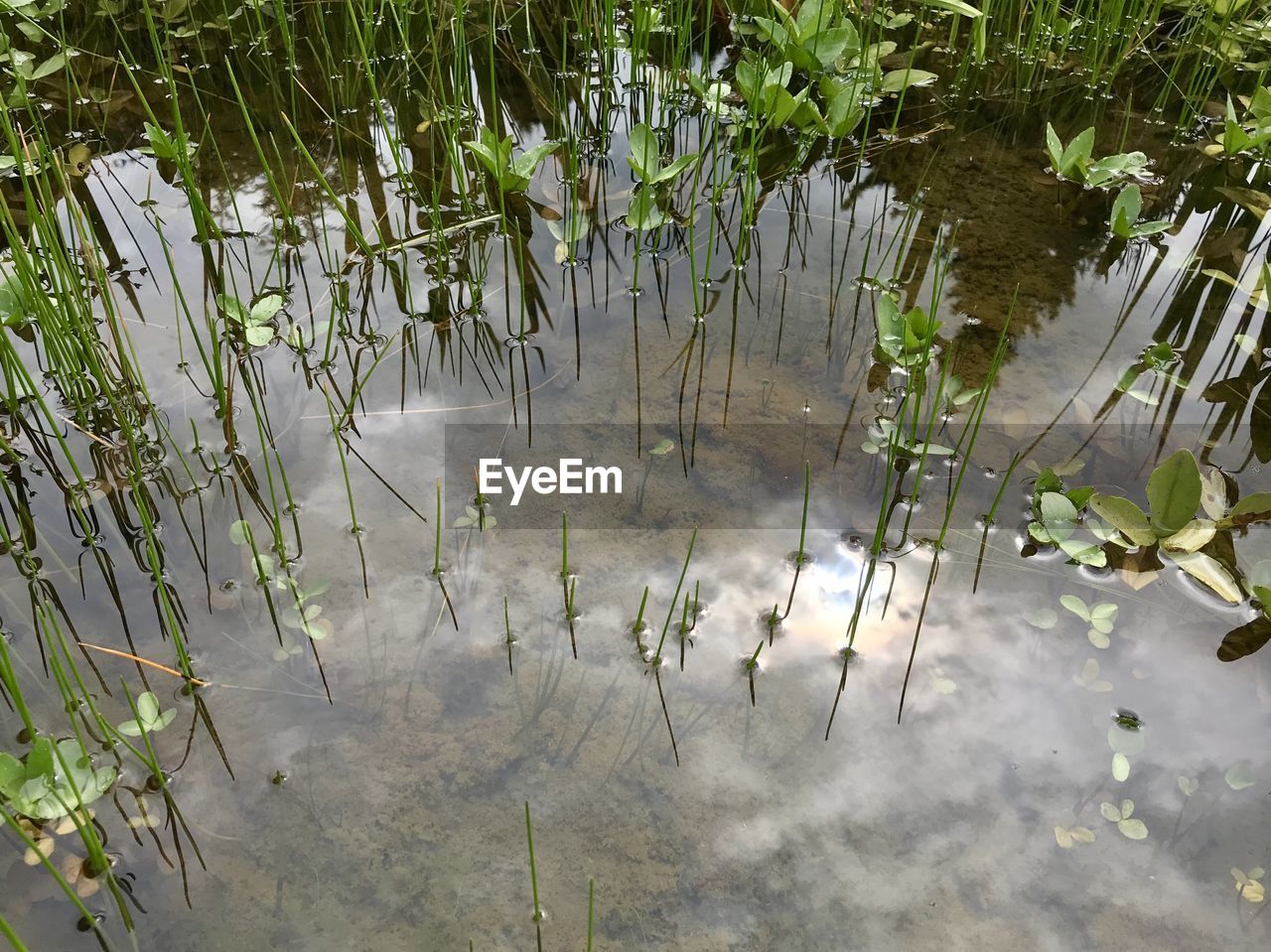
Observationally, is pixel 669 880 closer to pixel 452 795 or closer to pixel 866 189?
pixel 452 795

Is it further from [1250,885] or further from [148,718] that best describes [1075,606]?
[148,718]

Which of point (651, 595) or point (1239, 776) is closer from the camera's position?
point (1239, 776)

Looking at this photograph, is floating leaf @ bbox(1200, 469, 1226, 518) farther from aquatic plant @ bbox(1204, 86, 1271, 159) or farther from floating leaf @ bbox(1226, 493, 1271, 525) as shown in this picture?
aquatic plant @ bbox(1204, 86, 1271, 159)

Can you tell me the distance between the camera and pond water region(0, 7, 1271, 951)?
117 cm

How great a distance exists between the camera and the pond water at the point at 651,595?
3.84 feet

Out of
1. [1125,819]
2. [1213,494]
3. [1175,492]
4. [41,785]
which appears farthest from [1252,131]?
[41,785]

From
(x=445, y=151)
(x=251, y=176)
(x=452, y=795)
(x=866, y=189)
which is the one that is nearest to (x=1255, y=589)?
(x=452, y=795)

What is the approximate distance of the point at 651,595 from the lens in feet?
4.77

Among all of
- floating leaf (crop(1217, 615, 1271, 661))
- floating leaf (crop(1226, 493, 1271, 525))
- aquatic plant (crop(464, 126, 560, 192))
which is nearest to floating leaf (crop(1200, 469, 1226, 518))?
floating leaf (crop(1226, 493, 1271, 525))

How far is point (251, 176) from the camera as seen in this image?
2.30 m

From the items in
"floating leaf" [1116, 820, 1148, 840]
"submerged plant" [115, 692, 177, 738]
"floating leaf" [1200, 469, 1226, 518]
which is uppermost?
"floating leaf" [1200, 469, 1226, 518]

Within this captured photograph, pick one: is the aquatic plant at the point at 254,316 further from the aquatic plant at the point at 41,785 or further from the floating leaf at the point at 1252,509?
the floating leaf at the point at 1252,509

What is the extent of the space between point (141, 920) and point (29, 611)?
1.71 feet

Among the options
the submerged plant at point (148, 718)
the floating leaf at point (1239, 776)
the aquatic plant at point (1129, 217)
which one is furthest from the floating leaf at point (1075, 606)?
the submerged plant at point (148, 718)
